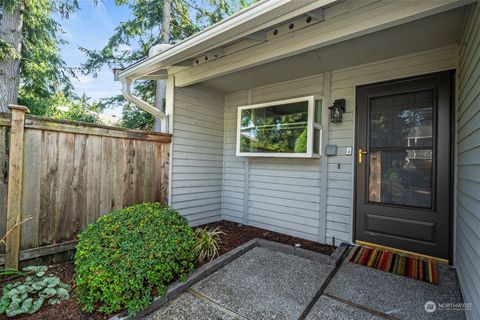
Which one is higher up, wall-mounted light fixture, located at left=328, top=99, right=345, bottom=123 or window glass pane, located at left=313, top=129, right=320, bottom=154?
wall-mounted light fixture, located at left=328, top=99, right=345, bottom=123

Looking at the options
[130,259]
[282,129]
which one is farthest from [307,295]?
[282,129]

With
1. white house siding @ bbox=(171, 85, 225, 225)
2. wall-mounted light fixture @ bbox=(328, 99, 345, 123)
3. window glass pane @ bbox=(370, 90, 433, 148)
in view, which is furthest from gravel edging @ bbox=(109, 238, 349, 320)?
wall-mounted light fixture @ bbox=(328, 99, 345, 123)

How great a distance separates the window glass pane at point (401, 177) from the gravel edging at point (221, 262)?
841mm

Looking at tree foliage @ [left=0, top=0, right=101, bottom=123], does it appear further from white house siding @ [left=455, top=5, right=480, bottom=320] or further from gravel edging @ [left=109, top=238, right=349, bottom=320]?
white house siding @ [left=455, top=5, right=480, bottom=320]

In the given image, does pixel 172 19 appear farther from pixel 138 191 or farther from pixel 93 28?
pixel 138 191

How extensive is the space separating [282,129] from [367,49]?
144 cm

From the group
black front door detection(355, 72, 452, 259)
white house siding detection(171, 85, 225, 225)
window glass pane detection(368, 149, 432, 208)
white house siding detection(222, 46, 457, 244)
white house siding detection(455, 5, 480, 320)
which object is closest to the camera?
white house siding detection(455, 5, 480, 320)

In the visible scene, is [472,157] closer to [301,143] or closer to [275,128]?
[301,143]

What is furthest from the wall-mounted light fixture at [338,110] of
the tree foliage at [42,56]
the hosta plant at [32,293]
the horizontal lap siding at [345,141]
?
the tree foliage at [42,56]

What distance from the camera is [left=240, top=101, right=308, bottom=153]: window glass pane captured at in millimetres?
3232

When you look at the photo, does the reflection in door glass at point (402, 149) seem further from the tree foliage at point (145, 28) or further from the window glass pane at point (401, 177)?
the tree foliage at point (145, 28)

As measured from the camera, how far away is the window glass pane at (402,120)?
2.59 metres

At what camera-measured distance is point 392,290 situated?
2.04 metres

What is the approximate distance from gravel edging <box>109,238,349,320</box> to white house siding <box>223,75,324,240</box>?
61 cm
